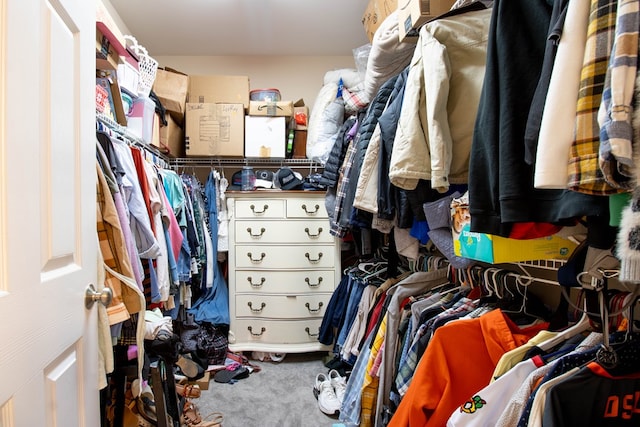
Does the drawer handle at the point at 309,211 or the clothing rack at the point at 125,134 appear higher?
the clothing rack at the point at 125,134

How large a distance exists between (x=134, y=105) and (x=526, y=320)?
6.44ft

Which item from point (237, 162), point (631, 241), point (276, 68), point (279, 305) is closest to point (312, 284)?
point (279, 305)

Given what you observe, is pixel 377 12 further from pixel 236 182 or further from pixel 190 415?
pixel 190 415

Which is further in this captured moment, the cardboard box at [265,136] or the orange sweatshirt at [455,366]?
the cardboard box at [265,136]

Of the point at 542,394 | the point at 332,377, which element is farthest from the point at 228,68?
the point at 542,394

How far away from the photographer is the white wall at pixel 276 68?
2.91 metres

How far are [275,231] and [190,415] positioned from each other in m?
1.15

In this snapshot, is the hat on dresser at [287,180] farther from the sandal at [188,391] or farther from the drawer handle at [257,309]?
the sandal at [188,391]

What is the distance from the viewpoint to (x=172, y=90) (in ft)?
7.79

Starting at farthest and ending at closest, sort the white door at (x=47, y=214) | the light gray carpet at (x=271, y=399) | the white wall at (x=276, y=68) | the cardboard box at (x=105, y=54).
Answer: the white wall at (x=276, y=68), the light gray carpet at (x=271, y=399), the cardboard box at (x=105, y=54), the white door at (x=47, y=214)

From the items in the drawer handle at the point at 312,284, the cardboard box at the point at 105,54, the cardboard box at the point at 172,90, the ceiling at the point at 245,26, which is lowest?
the drawer handle at the point at 312,284

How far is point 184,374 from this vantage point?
196 cm

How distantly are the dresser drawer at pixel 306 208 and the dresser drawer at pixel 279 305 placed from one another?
0.56m

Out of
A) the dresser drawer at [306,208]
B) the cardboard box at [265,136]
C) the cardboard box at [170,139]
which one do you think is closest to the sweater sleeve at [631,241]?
the dresser drawer at [306,208]
